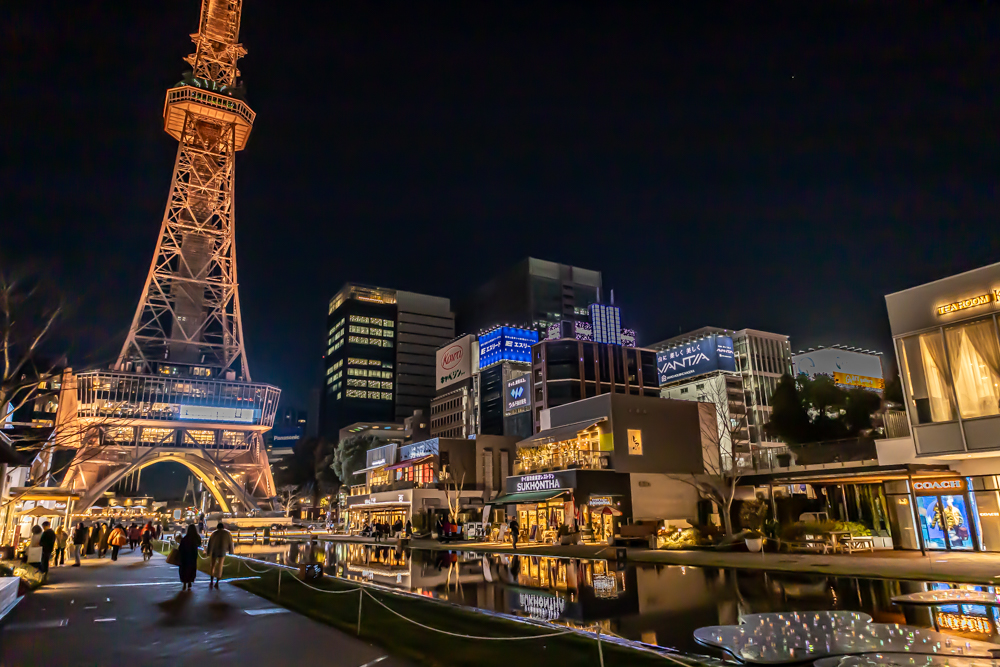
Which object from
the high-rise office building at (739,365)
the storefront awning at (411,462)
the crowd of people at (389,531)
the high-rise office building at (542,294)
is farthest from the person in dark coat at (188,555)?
the high-rise office building at (542,294)

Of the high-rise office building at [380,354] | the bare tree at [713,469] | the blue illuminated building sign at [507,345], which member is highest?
the high-rise office building at [380,354]

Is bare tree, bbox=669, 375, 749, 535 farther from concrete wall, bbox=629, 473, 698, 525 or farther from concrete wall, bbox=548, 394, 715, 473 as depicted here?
concrete wall, bbox=629, 473, 698, 525

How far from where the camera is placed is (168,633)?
9.82 metres

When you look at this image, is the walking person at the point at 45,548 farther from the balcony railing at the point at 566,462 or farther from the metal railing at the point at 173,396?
the metal railing at the point at 173,396

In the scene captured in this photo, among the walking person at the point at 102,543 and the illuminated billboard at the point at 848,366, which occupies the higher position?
the illuminated billboard at the point at 848,366

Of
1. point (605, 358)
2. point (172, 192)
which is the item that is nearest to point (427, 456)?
point (605, 358)

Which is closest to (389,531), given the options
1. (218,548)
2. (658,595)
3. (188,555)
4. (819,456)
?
(819,456)

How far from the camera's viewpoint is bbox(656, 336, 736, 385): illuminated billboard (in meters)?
86.8

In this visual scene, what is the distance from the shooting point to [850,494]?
94.1 ft

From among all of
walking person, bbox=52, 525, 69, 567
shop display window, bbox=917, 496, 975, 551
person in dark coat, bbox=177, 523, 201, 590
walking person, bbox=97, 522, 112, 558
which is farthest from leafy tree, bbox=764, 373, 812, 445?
walking person, bbox=52, 525, 69, 567

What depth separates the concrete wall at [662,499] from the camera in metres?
37.8

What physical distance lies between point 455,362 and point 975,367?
9762 cm

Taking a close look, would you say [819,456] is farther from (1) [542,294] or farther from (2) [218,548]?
(1) [542,294]

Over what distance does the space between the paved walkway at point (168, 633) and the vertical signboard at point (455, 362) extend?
317ft
